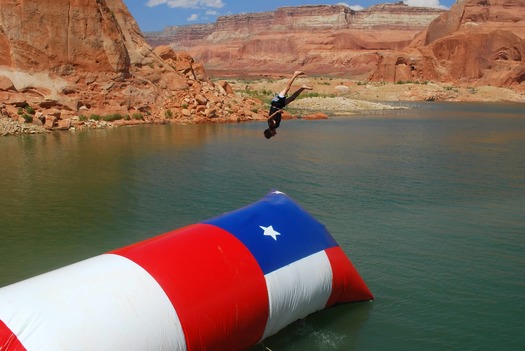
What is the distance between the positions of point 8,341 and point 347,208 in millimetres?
12067

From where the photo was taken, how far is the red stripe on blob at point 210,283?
658 centimetres

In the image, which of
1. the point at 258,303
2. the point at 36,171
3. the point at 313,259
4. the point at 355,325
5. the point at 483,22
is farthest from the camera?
the point at 483,22

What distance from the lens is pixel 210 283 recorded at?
22.7 ft

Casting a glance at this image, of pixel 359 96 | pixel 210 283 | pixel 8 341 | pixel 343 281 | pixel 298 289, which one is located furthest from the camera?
pixel 359 96

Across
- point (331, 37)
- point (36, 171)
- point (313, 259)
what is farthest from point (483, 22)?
point (313, 259)

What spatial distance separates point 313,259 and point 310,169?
14.3 meters

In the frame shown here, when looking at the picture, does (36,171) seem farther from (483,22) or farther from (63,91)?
(483,22)

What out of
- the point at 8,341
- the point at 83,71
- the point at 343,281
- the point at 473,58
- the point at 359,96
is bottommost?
the point at 343,281

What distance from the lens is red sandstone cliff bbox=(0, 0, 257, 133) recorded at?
37156 millimetres

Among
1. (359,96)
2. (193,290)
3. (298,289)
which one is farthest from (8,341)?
(359,96)

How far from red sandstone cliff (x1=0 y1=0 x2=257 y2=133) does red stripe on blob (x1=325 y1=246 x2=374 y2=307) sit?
99.9 feet

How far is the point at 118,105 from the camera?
40594 mm

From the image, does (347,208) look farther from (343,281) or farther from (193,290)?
(193,290)

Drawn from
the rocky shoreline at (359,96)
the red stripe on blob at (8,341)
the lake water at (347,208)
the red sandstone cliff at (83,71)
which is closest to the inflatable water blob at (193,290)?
the red stripe on blob at (8,341)
